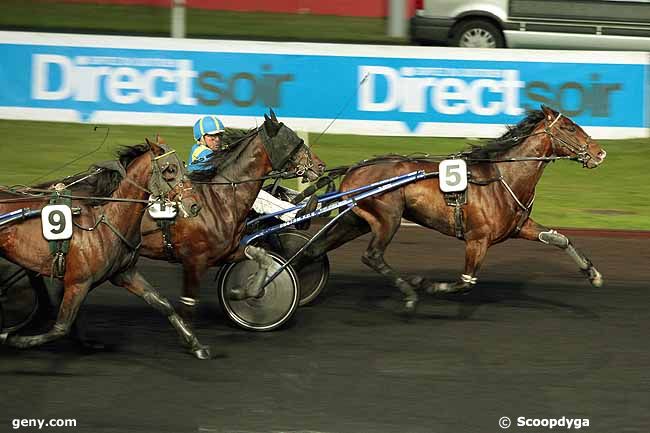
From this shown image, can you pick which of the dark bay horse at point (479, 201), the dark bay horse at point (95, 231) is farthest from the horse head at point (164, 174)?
the dark bay horse at point (479, 201)

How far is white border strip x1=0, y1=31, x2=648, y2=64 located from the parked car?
3.50 metres

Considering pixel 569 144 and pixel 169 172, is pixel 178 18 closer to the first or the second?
pixel 569 144

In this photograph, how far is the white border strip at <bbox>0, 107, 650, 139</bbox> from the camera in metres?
15.1

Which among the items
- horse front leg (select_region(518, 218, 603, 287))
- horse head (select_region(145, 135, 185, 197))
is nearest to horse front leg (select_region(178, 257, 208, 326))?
horse head (select_region(145, 135, 185, 197))

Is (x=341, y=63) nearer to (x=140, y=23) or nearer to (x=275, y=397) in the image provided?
(x=275, y=397)

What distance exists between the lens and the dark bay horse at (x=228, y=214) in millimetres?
8086

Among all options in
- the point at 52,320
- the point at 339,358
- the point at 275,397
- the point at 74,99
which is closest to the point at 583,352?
the point at 339,358

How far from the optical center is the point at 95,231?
23.9 ft

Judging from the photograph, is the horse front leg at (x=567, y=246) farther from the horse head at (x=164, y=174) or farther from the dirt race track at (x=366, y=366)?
the horse head at (x=164, y=174)

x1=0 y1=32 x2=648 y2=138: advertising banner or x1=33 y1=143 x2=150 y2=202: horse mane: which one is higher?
x1=0 y1=32 x2=648 y2=138: advertising banner

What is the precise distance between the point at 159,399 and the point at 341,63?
29.7ft

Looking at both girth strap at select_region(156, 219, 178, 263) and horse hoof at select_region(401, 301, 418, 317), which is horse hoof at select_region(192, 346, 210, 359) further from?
horse hoof at select_region(401, 301, 418, 317)

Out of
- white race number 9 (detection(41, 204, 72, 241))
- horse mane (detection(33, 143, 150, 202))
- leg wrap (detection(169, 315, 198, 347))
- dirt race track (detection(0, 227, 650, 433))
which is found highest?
horse mane (detection(33, 143, 150, 202))

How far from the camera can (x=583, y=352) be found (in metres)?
8.01
